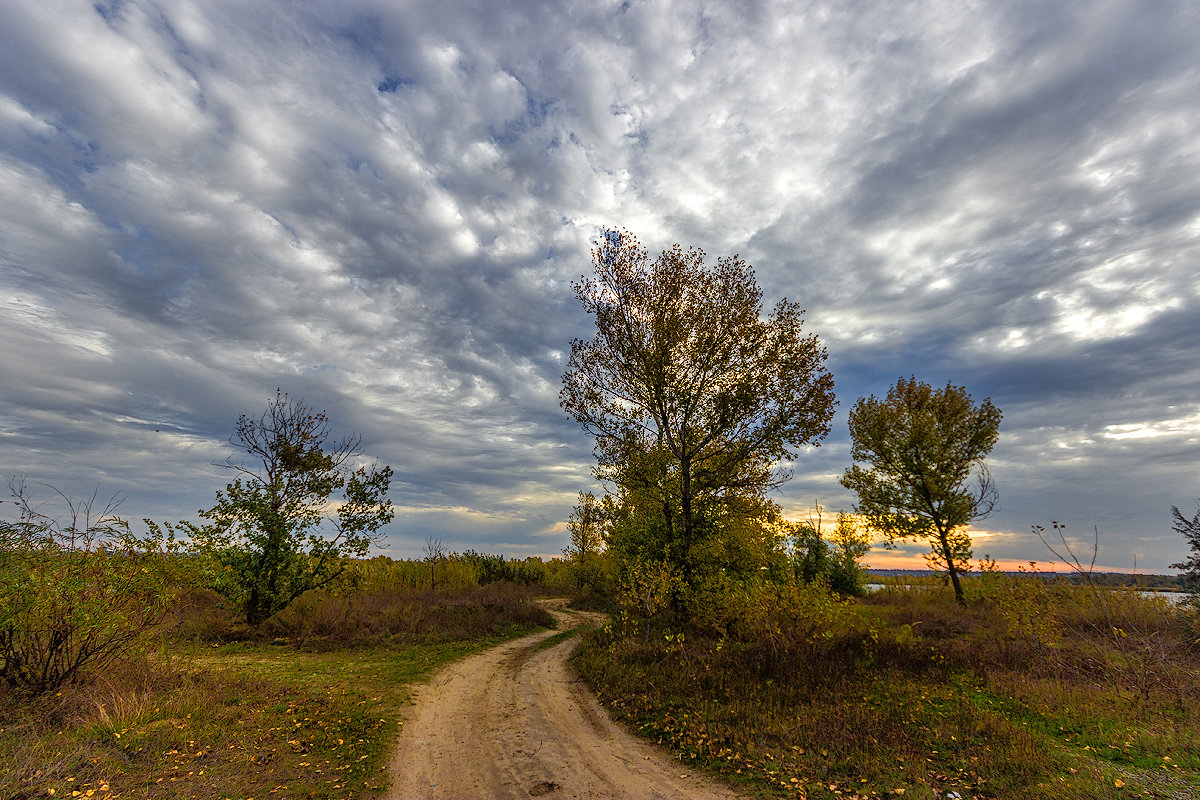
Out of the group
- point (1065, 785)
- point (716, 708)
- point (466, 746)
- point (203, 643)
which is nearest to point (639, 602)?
point (716, 708)

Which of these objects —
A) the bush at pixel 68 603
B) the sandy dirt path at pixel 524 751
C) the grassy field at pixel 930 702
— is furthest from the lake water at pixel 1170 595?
the bush at pixel 68 603

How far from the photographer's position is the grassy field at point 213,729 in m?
7.24

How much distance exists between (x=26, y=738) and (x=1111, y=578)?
2562 centimetres

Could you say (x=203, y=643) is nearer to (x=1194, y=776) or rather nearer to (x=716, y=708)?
(x=716, y=708)

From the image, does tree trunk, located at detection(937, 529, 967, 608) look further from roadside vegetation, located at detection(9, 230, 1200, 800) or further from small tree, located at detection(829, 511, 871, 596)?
small tree, located at detection(829, 511, 871, 596)

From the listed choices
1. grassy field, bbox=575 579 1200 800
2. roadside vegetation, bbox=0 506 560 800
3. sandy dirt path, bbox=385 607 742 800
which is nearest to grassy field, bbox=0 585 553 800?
roadside vegetation, bbox=0 506 560 800

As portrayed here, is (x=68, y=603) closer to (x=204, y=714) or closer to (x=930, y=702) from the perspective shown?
(x=204, y=714)

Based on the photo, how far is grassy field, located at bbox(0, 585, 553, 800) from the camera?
23.7ft

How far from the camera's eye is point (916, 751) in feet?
28.3

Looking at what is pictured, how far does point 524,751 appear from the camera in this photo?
373 inches

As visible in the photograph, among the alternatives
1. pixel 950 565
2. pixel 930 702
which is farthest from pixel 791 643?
pixel 950 565

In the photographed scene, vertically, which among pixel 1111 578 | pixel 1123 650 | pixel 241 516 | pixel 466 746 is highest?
pixel 241 516

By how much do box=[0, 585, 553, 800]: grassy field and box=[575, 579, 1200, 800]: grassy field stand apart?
6.04 metres

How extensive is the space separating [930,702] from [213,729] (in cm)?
1597
